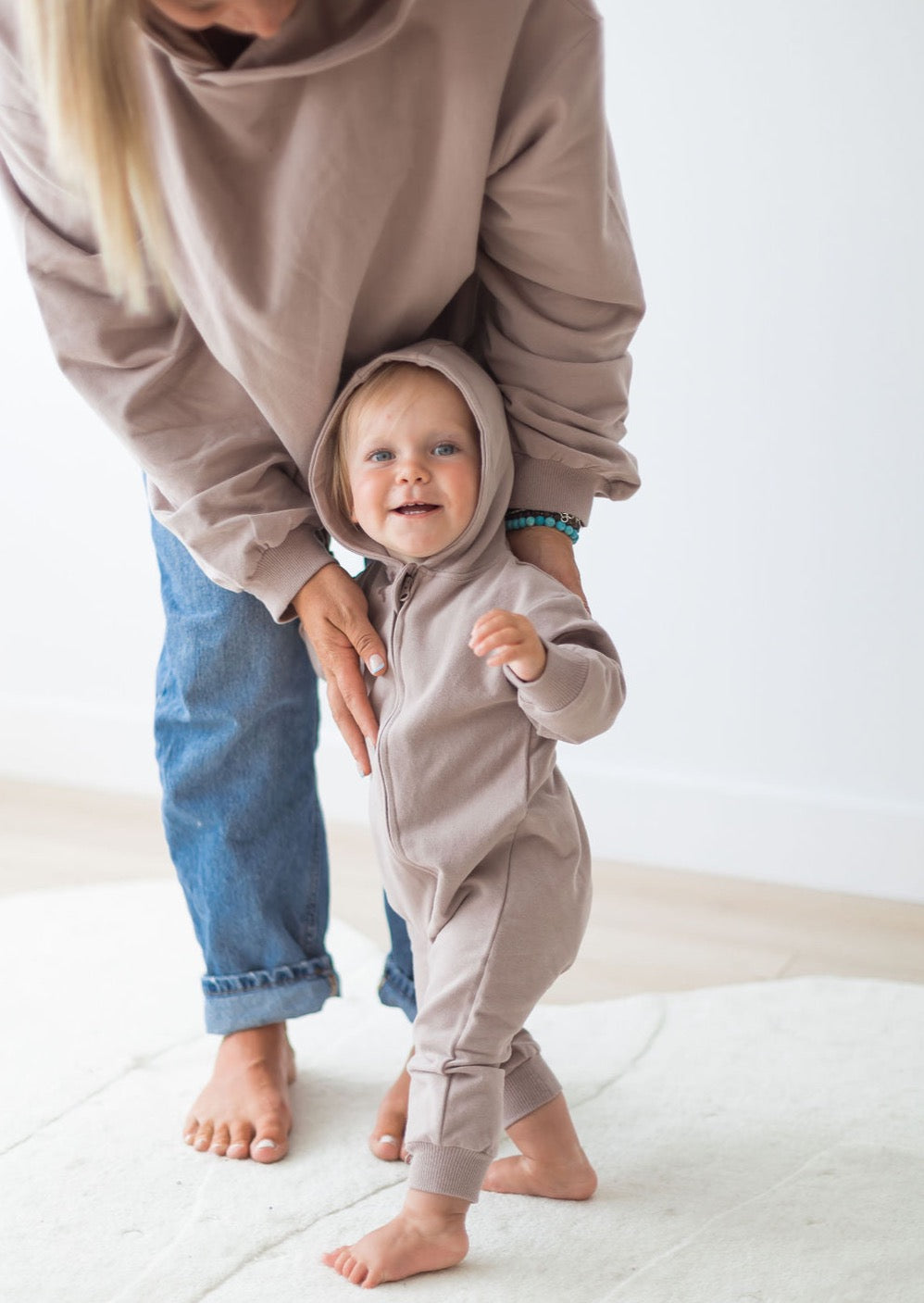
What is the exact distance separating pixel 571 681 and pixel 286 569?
0.94ft

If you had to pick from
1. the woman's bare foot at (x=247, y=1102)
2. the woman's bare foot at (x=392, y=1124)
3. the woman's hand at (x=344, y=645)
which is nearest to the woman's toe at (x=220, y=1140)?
the woman's bare foot at (x=247, y=1102)

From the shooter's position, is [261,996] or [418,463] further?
[261,996]

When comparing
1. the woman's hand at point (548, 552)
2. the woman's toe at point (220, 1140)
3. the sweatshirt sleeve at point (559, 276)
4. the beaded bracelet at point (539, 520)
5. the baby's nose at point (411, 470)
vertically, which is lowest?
the woman's toe at point (220, 1140)

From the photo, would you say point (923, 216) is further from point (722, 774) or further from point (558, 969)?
point (558, 969)

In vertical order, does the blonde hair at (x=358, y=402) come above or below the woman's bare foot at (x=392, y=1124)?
above

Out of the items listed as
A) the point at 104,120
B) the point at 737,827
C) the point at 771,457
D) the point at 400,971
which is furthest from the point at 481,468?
the point at 737,827

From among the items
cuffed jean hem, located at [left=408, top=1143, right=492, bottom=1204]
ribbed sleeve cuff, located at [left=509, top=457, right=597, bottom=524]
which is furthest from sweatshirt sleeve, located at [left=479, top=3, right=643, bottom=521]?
cuffed jean hem, located at [left=408, top=1143, right=492, bottom=1204]

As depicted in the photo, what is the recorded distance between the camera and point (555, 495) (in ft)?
3.86

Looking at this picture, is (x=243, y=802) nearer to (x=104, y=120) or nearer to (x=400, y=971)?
(x=400, y=971)

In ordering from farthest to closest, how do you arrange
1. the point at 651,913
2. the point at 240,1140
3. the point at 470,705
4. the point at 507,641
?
the point at 651,913, the point at 240,1140, the point at 470,705, the point at 507,641

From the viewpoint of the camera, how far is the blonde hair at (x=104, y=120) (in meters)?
0.96

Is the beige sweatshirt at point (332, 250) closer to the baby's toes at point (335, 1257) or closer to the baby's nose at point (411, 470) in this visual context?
the baby's nose at point (411, 470)

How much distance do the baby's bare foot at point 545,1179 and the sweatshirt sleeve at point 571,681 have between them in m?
0.36

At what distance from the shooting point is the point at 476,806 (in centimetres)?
109
